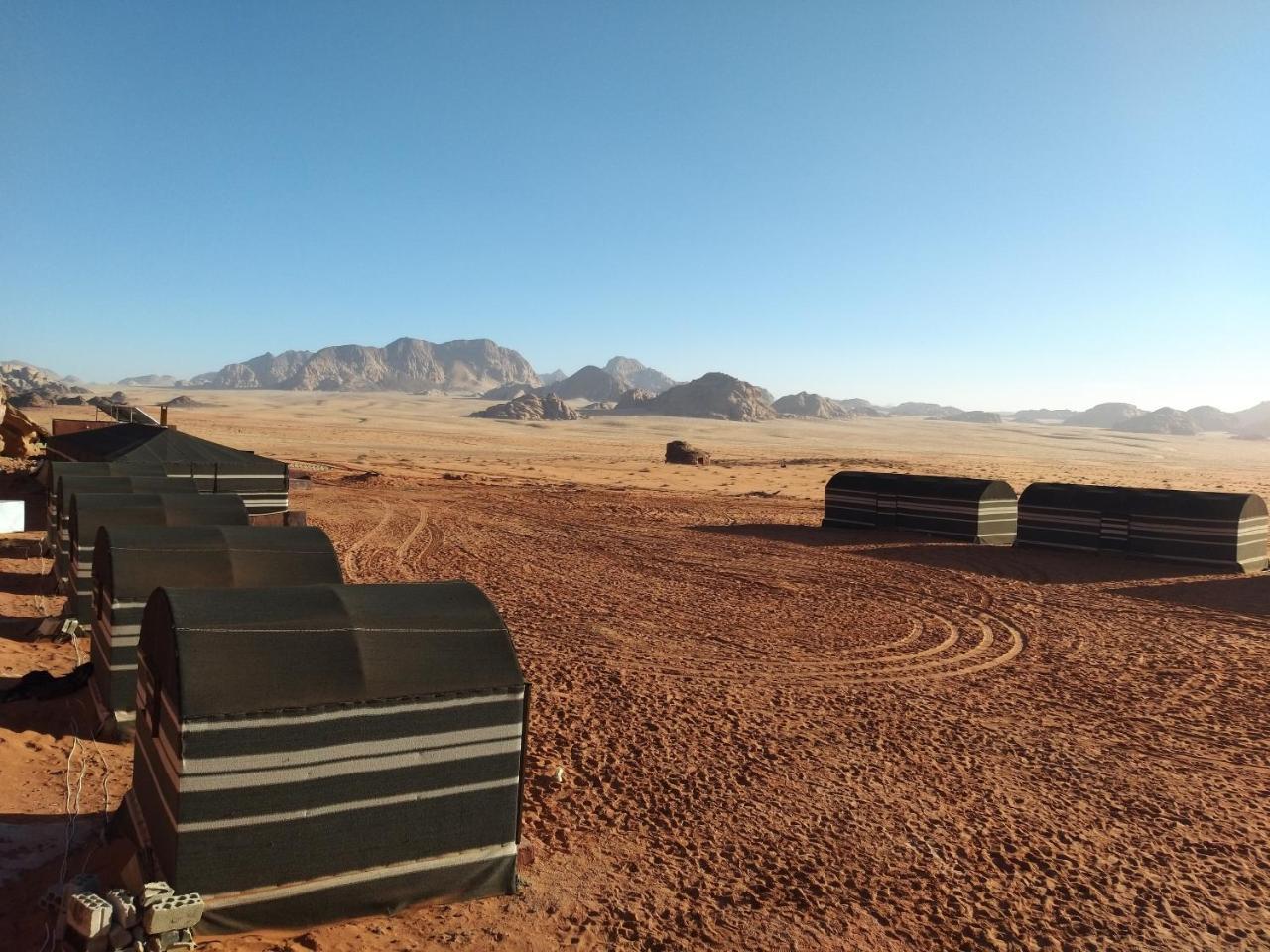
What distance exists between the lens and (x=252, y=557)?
10.0 meters

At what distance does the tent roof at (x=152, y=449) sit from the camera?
2099cm

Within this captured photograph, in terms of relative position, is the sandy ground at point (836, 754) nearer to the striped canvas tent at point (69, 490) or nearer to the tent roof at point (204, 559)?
the striped canvas tent at point (69, 490)

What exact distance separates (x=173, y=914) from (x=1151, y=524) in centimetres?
2399

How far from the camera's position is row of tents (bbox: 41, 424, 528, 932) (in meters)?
5.46

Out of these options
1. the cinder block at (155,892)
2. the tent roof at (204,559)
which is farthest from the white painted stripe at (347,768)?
the tent roof at (204,559)

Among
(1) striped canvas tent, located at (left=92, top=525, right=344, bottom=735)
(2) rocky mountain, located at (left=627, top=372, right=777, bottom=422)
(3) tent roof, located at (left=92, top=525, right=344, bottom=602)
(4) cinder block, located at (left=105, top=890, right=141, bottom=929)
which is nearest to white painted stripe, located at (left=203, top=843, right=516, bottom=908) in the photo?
(4) cinder block, located at (left=105, top=890, right=141, bottom=929)

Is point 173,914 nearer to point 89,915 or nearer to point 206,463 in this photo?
point 89,915

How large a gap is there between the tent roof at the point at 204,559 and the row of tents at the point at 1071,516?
1995 cm

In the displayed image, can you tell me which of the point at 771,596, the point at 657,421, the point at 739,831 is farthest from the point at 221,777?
the point at 657,421

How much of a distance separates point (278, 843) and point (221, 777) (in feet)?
1.89

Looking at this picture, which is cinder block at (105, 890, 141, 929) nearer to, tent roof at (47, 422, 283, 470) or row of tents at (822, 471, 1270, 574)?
tent roof at (47, 422, 283, 470)

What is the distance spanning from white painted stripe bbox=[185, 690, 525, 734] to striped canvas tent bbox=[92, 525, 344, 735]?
4.12 meters

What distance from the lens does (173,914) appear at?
5184mm

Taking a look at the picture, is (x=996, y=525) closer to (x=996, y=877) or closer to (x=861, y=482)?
(x=861, y=482)
